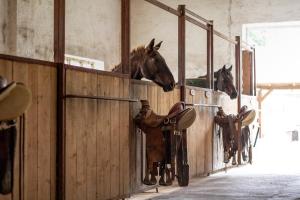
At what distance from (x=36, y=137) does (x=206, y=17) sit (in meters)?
9.08

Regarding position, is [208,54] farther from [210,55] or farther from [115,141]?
[115,141]

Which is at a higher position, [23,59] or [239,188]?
[23,59]

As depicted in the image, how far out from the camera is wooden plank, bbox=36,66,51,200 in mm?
3693

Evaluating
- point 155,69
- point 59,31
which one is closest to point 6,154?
point 59,31

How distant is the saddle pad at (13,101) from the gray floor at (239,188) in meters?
2.20

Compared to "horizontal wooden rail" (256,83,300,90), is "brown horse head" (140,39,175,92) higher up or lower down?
lower down

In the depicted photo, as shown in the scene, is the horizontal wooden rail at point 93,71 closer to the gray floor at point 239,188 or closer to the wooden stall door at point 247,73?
the gray floor at point 239,188

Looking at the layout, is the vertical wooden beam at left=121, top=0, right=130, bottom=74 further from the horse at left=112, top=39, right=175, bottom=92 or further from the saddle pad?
the saddle pad

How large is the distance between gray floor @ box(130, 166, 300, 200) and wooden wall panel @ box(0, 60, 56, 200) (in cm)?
138

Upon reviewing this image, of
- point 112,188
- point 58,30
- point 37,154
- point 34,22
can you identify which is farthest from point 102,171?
point 34,22

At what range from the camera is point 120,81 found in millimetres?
4805

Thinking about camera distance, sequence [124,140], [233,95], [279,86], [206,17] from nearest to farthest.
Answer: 1. [124,140]
2. [233,95]
3. [206,17]
4. [279,86]

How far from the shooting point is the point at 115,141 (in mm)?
4727

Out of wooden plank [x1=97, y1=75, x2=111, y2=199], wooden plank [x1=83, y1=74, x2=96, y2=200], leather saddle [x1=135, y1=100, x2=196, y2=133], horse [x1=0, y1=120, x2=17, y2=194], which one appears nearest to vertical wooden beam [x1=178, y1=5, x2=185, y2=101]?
leather saddle [x1=135, y1=100, x2=196, y2=133]
